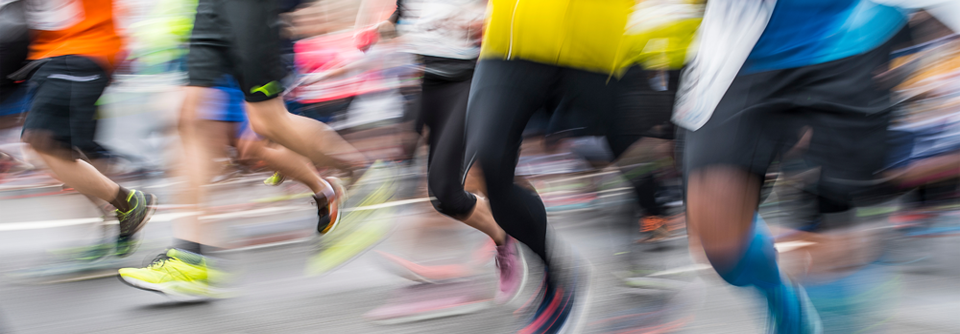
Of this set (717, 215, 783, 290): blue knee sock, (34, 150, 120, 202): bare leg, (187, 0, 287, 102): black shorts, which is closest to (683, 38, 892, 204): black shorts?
(717, 215, 783, 290): blue knee sock

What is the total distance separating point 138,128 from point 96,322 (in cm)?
399

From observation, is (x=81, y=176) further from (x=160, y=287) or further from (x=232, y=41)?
(x=232, y=41)

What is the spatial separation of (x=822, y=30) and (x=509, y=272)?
5.21ft

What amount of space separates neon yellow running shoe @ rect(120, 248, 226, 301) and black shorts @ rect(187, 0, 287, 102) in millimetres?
636

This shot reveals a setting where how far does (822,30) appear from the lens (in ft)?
5.24

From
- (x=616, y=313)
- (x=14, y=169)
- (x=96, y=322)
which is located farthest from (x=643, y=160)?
(x=14, y=169)

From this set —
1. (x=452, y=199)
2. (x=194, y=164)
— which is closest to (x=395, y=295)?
(x=452, y=199)

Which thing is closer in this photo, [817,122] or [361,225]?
[817,122]

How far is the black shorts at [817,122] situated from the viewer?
61.1 inches

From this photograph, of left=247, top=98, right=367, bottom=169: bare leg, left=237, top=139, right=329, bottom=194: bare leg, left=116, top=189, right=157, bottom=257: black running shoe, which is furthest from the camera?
left=237, top=139, right=329, bottom=194: bare leg

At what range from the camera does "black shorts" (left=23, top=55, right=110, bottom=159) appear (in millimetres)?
3266

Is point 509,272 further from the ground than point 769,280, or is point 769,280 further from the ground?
point 769,280

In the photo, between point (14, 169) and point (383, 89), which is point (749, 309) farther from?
point (14, 169)

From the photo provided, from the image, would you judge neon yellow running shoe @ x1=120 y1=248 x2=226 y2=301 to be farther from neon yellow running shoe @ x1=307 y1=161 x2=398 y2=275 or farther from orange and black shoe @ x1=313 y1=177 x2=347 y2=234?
orange and black shoe @ x1=313 y1=177 x2=347 y2=234
